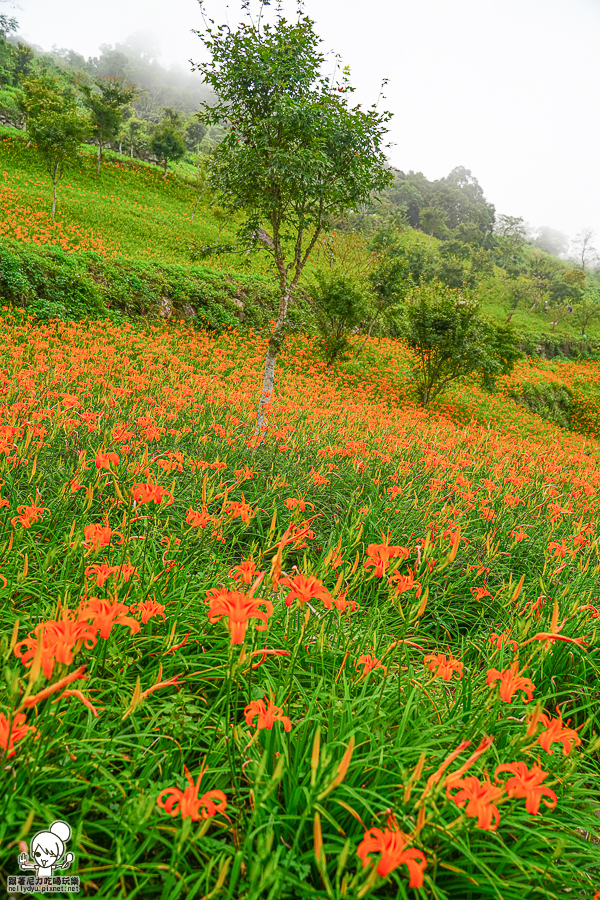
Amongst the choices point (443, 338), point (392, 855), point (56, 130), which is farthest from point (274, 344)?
point (56, 130)

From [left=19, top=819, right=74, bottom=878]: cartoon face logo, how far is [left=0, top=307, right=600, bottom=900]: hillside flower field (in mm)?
37

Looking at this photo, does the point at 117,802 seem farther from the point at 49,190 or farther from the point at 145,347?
the point at 49,190

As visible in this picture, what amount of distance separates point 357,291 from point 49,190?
15237mm

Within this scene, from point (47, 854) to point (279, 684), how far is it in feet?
2.87

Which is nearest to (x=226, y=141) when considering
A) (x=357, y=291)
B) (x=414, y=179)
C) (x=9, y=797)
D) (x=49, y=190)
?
(x=9, y=797)

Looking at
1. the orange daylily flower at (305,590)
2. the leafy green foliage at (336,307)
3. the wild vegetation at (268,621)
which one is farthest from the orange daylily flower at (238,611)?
the leafy green foliage at (336,307)

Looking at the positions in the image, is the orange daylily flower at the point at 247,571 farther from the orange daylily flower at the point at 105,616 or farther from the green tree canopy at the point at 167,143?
the green tree canopy at the point at 167,143

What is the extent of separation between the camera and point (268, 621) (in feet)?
6.33

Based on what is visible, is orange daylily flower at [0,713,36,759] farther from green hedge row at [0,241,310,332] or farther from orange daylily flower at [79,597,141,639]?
green hedge row at [0,241,310,332]

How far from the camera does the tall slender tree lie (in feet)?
14.3

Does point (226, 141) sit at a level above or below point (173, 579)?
above

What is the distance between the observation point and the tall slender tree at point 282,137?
435 centimetres

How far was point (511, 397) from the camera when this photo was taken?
18047 mm

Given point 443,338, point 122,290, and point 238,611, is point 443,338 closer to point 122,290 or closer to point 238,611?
point 122,290
